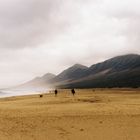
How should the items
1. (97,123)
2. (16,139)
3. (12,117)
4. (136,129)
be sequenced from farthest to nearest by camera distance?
(12,117)
(97,123)
(136,129)
(16,139)

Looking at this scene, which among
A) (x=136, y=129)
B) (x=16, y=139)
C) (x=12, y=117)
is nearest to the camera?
(x=16, y=139)

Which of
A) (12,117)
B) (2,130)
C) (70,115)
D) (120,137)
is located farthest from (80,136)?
(12,117)

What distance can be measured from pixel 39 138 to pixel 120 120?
306 inches

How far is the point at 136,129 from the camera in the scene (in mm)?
→ 22812

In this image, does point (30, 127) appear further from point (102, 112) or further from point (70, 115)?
point (102, 112)

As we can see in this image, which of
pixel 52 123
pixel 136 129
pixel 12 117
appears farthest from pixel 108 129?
pixel 12 117

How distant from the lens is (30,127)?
23.8m

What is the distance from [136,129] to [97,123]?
3203 millimetres

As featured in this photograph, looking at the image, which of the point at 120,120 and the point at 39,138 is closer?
the point at 39,138

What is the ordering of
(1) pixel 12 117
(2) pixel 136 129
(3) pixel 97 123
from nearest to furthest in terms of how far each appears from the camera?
(2) pixel 136 129
(3) pixel 97 123
(1) pixel 12 117

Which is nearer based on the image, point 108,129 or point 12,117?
point 108,129

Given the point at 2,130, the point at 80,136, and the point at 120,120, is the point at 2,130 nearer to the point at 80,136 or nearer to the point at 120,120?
the point at 80,136

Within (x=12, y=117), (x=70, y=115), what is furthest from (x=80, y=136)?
(x=12, y=117)

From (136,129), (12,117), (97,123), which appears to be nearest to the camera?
(136,129)
